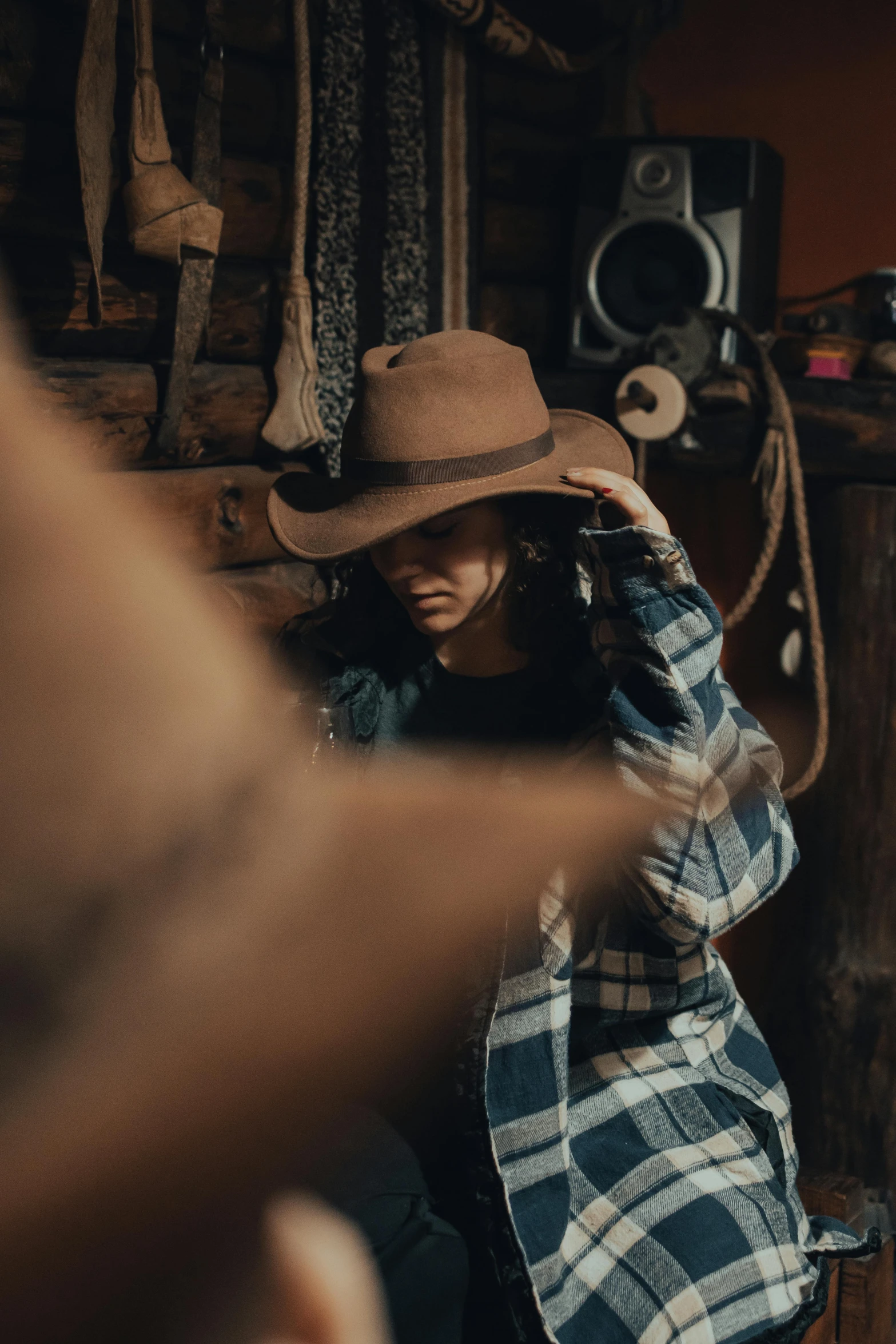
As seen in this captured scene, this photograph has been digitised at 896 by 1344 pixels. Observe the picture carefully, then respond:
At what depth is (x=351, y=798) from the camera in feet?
2.84

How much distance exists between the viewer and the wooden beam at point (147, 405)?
1.31m

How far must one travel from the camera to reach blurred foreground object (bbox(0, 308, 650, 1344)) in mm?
518

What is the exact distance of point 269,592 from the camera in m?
1.64

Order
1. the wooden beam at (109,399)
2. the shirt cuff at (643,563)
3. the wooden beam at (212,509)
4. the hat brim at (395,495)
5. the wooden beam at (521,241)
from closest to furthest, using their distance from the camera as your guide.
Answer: the shirt cuff at (643,563), the hat brim at (395,495), the wooden beam at (109,399), the wooden beam at (212,509), the wooden beam at (521,241)

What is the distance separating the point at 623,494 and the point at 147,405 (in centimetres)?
72

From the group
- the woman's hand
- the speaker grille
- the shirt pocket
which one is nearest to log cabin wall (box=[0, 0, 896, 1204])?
the speaker grille

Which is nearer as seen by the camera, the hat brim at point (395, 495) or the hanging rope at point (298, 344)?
the hat brim at point (395, 495)

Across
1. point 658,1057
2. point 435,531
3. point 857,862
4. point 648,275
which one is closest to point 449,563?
point 435,531

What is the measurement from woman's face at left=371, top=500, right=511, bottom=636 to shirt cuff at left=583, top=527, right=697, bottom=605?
18cm

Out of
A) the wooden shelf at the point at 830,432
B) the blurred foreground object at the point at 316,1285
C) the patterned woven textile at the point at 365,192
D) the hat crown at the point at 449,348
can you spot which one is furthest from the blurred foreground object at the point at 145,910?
the wooden shelf at the point at 830,432

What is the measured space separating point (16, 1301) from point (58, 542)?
0.36 metres

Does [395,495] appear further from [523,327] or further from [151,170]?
[523,327]

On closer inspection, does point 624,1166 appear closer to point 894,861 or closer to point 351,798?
point 351,798

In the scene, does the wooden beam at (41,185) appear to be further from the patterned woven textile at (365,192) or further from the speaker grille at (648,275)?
the speaker grille at (648,275)
